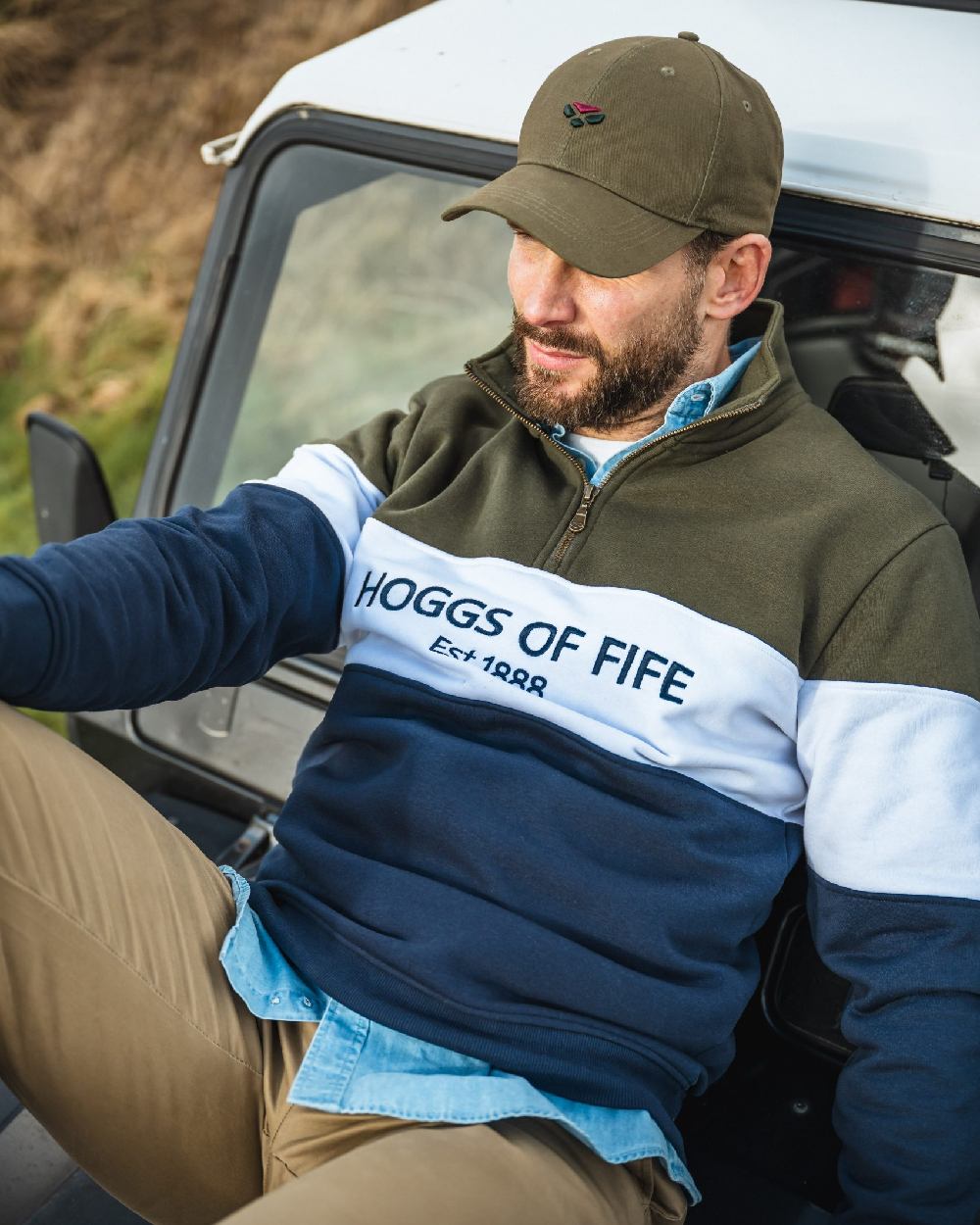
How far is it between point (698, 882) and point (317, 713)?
3.41 feet

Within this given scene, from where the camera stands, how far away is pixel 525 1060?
171cm

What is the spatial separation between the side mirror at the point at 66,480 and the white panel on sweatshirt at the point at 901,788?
144 centimetres

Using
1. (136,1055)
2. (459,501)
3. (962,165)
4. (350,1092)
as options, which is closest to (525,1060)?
(350,1092)

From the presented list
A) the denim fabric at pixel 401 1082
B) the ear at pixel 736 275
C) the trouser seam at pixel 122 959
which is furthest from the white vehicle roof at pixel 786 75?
the trouser seam at pixel 122 959

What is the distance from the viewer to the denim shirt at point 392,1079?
1653 mm

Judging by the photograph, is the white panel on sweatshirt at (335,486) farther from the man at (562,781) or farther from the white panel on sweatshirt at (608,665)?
the white panel on sweatshirt at (608,665)

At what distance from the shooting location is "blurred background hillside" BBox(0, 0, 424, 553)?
5.75 m

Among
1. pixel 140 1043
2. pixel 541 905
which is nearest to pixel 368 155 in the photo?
pixel 541 905

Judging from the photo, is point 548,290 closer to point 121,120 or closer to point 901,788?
point 901,788

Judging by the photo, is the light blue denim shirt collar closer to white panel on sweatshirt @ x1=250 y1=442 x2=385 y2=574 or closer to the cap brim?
the cap brim

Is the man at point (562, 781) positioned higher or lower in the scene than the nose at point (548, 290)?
lower

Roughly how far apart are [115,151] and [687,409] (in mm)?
4927

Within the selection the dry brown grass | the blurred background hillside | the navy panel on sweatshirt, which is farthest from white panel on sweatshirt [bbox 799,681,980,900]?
the dry brown grass

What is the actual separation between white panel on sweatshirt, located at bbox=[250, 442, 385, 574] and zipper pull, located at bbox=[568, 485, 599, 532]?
0.32 metres
